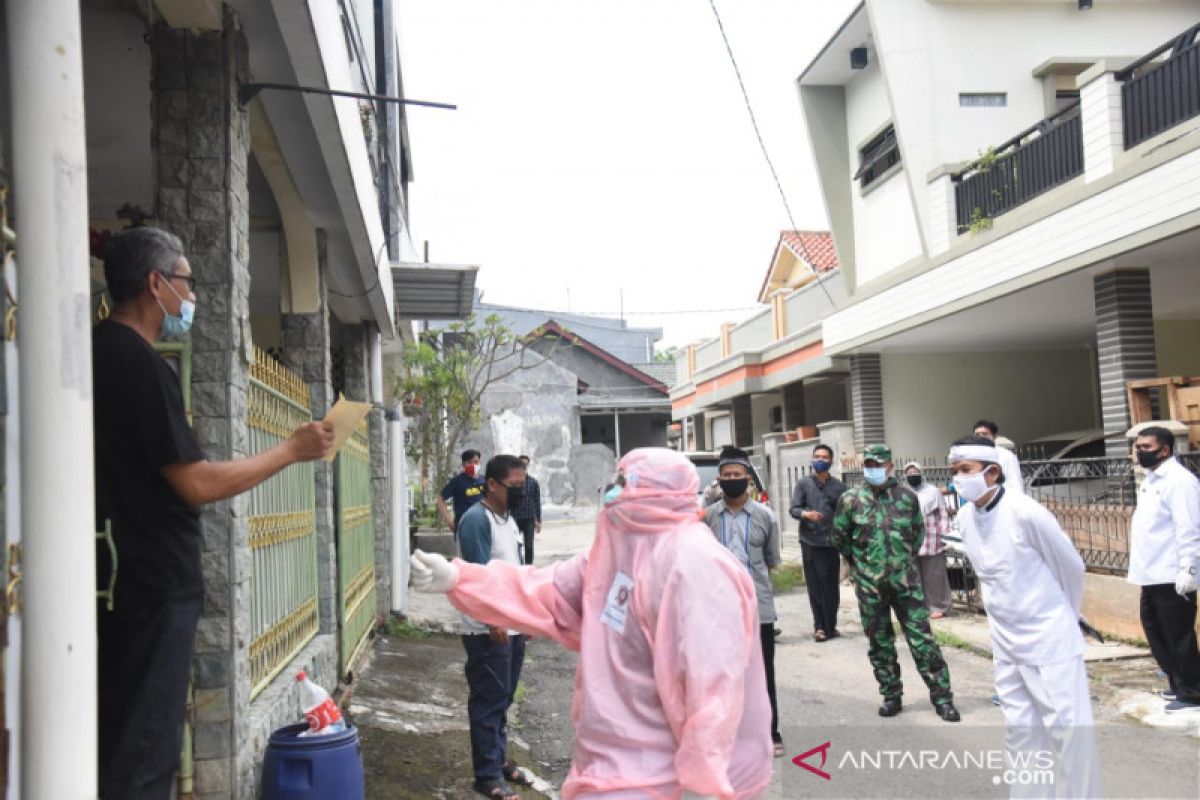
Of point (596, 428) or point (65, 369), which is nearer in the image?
point (65, 369)

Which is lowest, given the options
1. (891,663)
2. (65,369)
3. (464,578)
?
(891,663)

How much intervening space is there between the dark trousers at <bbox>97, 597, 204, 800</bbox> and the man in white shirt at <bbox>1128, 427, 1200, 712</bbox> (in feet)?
21.4

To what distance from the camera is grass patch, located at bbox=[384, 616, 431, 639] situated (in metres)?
11.2

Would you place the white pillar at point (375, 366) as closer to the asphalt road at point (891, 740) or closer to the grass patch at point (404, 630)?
the grass patch at point (404, 630)

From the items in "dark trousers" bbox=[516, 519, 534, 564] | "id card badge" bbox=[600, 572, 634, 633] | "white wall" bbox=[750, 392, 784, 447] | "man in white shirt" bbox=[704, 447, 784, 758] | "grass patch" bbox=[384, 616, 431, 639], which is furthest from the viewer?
"white wall" bbox=[750, 392, 784, 447]

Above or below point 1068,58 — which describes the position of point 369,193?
below

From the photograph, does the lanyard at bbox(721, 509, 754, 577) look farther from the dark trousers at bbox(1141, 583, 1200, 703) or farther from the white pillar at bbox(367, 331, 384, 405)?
the white pillar at bbox(367, 331, 384, 405)

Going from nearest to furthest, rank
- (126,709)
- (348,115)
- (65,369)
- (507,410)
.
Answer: (65,369)
(126,709)
(348,115)
(507,410)

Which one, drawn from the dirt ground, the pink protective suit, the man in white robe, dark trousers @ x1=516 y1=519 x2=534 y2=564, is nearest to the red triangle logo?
the dirt ground

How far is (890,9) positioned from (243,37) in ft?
44.0

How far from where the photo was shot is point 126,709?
8.82 feet

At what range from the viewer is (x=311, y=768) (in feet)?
14.3

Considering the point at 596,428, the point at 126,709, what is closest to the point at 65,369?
the point at 126,709

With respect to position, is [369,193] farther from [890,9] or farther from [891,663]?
[890,9]
